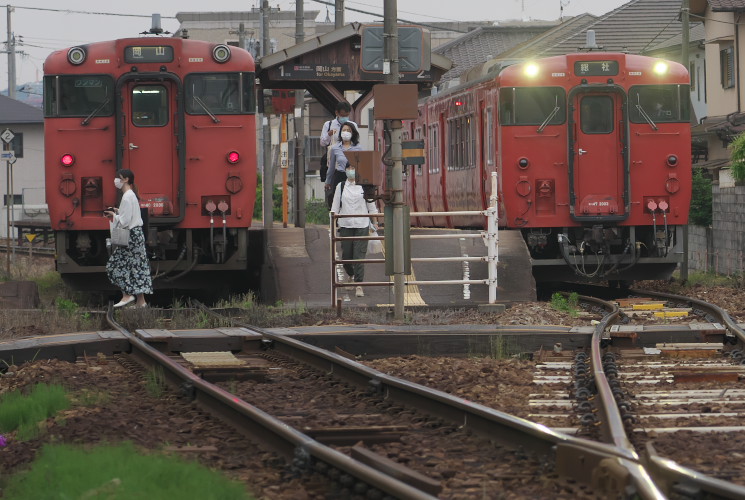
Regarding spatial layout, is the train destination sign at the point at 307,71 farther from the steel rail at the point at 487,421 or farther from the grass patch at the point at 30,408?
the grass patch at the point at 30,408

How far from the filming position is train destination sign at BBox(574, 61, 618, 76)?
1862 centimetres

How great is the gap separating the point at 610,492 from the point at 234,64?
13499mm

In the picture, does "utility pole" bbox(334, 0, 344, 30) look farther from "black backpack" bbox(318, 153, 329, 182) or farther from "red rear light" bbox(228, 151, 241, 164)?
"red rear light" bbox(228, 151, 241, 164)

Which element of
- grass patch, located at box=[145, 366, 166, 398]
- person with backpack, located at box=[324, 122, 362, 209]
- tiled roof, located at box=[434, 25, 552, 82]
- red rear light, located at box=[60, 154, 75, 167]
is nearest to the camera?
grass patch, located at box=[145, 366, 166, 398]

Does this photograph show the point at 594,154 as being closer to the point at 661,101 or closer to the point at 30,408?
the point at 661,101

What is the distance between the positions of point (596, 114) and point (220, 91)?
5.18 m

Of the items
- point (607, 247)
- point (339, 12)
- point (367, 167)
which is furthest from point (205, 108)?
point (339, 12)

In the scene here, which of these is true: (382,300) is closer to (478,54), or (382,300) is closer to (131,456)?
(131,456)

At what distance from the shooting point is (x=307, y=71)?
20.2 metres

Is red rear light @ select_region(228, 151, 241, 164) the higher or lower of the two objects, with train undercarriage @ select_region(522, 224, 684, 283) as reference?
higher

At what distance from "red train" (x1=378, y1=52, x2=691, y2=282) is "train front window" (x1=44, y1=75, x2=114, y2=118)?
209 inches

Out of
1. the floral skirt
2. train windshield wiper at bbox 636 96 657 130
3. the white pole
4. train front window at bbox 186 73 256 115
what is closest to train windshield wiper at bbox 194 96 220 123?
train front window at bbox 186 73 256 115

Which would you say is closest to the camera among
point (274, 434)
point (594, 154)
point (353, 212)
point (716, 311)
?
point (274, 434)

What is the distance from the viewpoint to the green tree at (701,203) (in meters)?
29.3
